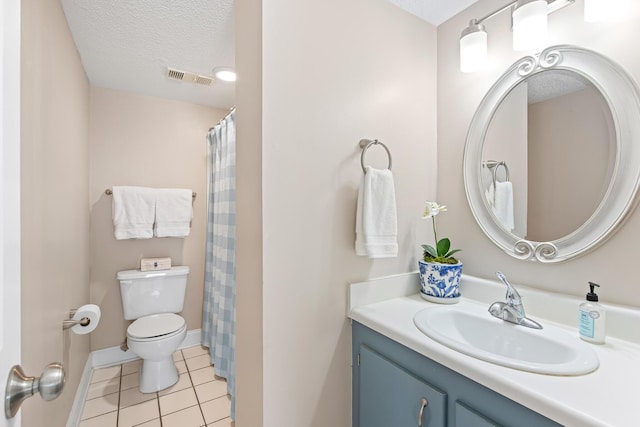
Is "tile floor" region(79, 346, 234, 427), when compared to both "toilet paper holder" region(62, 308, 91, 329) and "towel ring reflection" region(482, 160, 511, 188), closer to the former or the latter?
"toilet paper holder" region(62, 308, 91, 329)

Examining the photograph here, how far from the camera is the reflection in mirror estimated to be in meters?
1.03

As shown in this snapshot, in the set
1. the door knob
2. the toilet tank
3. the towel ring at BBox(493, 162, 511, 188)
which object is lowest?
the toilet tank

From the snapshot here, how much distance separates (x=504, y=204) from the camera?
127cm

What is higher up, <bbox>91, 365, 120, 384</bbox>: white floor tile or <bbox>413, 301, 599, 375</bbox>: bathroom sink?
<bbox>413, 301, 599, 375</bbox>: bathroom sink

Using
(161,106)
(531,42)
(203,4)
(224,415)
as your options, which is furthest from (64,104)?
(531,42)

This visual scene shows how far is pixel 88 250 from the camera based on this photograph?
2.18 metres

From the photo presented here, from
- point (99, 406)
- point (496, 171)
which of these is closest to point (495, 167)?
point (496, 171)

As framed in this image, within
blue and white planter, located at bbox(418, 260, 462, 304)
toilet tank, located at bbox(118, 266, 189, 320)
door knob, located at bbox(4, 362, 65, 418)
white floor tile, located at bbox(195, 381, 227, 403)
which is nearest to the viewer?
door knob, located at bbox(4, 362, 65, 418)

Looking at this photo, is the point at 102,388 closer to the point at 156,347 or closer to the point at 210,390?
the point at 156,347

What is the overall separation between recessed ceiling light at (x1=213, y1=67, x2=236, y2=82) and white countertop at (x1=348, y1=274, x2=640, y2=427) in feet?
6.12

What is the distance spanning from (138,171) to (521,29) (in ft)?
8.75

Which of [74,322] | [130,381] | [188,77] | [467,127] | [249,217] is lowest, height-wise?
[130,381]

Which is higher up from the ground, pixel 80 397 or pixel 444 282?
pixel 444 282

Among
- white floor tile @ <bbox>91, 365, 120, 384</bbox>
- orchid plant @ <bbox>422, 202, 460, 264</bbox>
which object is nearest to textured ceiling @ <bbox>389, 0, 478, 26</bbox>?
orchid plant @ <bbox>422, 202, 460, 264</bbox>
